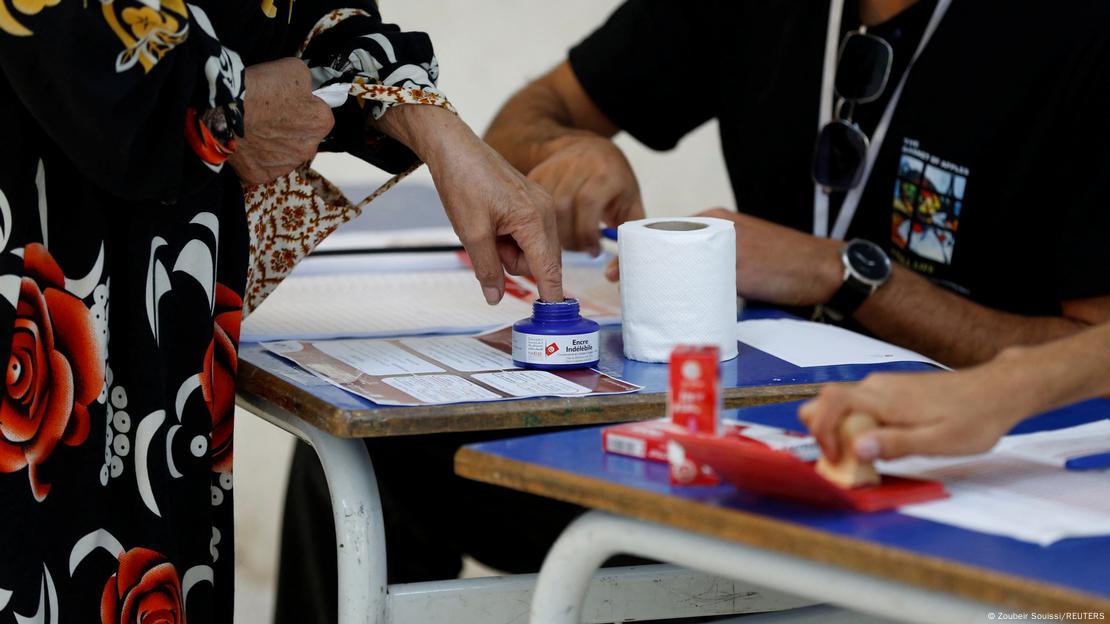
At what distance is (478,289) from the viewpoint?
1.56m

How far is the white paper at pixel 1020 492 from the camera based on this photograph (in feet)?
2.25

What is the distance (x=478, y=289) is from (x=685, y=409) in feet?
2.80

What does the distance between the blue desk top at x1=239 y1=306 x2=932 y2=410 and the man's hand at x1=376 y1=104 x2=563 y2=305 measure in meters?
0.11

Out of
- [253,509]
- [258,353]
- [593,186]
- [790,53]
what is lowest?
[253,509]

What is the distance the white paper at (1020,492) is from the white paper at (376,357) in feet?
1.51

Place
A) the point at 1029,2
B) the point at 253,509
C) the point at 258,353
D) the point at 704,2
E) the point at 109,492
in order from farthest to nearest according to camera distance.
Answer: the point at 253,509, the point at 704,2, the point at 1029,2, the point at 258,353, the point at 109,492

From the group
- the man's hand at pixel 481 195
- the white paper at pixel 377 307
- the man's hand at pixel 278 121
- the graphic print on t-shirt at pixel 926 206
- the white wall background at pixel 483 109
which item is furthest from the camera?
the white wall background at pixel 483 109

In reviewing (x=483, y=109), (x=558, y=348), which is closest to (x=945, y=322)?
(x=558, y=348)

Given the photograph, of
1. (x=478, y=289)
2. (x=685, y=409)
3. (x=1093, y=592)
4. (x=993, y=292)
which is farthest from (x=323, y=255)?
(x=1093, y=592)

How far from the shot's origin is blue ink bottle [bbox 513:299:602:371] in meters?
1.12

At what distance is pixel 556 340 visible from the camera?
112cm

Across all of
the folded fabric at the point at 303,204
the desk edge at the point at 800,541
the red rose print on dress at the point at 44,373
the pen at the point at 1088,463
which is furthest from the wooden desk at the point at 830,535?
the folded fabric at the point at 303,204

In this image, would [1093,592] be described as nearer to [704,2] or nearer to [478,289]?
[478,289]

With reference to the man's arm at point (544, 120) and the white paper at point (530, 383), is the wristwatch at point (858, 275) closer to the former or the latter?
the man's arm at point (544, 120)
